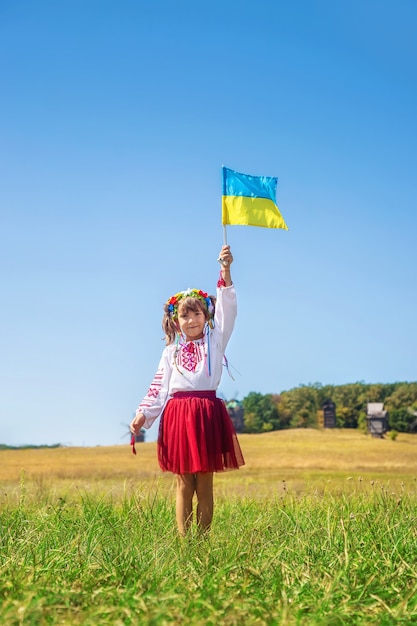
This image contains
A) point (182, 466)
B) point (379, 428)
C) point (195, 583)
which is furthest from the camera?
point (379, 428)

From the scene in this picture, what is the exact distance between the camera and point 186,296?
537 cm

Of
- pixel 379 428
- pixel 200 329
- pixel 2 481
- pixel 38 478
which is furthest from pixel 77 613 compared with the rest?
pixel 379 428

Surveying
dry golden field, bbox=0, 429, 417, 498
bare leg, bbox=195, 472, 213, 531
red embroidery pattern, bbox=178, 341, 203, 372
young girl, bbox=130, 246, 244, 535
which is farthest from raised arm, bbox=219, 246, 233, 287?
dry golden field, bbox=0, 429, 417, 498

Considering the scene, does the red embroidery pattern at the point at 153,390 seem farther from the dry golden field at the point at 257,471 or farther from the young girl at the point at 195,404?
the dry golden field at the point at 257,471

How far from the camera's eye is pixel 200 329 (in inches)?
208

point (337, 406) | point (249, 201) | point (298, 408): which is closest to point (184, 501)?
point (249, 201)

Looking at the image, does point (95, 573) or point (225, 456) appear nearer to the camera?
point (95, 573)

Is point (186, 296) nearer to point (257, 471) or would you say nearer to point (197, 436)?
point (197, 436)

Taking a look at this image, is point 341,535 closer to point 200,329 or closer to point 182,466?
point 182,466

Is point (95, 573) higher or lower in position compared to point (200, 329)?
lower

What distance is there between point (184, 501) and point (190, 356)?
101 cm

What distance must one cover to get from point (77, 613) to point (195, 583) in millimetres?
628

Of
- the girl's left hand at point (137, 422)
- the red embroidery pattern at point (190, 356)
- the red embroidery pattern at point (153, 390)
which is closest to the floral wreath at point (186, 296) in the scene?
the red embroidery pattern at point (190, 356)

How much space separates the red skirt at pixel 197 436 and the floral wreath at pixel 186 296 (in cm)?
59
